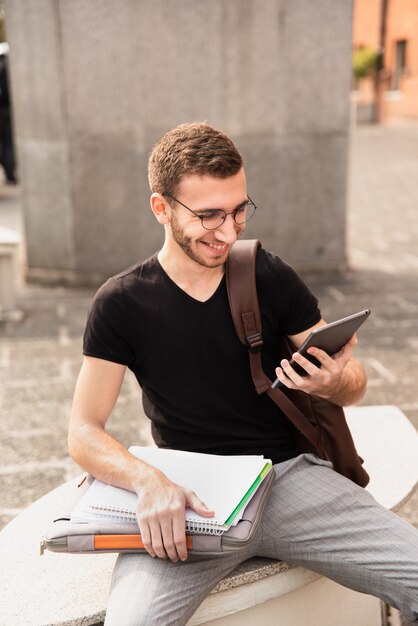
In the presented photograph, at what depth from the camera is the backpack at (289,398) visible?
8.06 feet

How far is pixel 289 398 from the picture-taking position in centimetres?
254

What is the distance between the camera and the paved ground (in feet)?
13.8

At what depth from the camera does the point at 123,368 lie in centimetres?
249

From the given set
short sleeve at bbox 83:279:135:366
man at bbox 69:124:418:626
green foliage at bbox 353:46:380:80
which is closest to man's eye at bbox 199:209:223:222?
man at bbox 69:124:418:626

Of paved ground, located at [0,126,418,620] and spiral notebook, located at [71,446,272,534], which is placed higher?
spiral notebook, located at [71,446,272,534]

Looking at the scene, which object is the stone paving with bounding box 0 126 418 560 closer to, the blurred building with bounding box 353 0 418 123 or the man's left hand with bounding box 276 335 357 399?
the man's left hand with bounding box 276 335 357 399

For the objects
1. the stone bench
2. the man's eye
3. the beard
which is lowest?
the stone bench

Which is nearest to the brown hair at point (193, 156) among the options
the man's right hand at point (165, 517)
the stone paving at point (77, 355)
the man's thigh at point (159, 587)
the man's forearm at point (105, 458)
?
the man's forearm at point (105, 458)

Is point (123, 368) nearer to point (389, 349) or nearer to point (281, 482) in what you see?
point (281, 482)

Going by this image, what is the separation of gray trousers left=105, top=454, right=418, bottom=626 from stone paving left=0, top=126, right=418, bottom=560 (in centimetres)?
135

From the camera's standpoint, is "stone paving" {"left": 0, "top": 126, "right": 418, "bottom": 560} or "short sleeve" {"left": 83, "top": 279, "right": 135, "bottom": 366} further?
"stone paving" {"left": 0, "top": 126, "right": 418, "bottom": 560}

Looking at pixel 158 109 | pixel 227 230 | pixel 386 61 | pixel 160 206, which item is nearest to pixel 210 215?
pixel 227 230

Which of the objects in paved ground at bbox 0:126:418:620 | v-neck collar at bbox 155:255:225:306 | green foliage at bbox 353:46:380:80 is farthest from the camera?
green foliage at bbox 353:46:380:80

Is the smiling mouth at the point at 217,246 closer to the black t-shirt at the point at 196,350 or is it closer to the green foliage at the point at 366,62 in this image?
the black t-shirt at the point at 196,350
